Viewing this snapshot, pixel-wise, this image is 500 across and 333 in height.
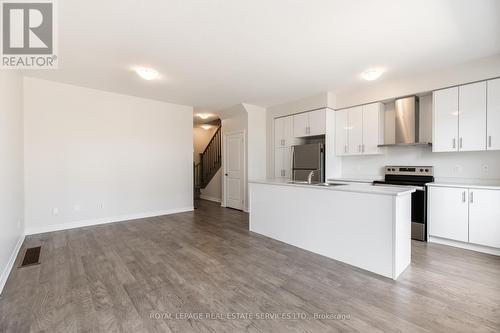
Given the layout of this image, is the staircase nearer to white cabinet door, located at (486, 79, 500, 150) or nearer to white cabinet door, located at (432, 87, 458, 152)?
white cabinet door, located at (432, 87, 458, 152)

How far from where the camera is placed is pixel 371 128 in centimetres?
438

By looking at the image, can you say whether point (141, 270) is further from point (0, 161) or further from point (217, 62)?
point (217, 62)

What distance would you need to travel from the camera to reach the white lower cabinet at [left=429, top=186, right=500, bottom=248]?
300cm

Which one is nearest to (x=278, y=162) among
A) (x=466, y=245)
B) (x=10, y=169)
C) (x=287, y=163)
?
(x=287, y=163)

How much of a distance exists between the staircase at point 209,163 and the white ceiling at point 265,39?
3.70 m

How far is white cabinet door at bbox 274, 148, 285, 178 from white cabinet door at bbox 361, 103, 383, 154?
182 cm

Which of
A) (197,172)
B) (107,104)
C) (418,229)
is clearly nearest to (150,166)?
(107,104)

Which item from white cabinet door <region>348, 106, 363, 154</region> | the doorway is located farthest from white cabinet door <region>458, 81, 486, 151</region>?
the doorway

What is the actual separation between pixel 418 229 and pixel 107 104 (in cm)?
604

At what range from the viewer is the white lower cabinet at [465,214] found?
118 inches

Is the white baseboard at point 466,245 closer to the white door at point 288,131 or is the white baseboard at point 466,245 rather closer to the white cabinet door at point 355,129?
the white cabinet door at point 355,129

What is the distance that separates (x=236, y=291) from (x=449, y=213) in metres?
3.30

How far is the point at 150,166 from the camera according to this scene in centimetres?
520

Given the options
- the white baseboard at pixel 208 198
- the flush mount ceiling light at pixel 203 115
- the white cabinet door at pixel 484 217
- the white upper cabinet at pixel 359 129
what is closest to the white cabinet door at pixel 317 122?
the white upper cabinet at pixel 359 129
